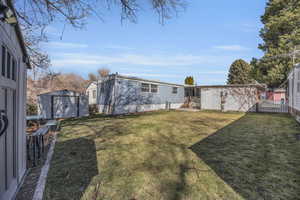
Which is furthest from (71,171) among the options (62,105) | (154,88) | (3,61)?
(154,88)

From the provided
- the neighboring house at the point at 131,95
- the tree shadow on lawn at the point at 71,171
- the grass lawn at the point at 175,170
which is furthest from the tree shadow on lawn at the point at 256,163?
the neighboring house at the point at 131,95

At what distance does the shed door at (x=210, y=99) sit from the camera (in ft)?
52.7

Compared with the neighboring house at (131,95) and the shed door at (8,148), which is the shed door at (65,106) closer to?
the neighboring house at (131,95)

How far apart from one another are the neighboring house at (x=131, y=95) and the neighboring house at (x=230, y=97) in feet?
12.7

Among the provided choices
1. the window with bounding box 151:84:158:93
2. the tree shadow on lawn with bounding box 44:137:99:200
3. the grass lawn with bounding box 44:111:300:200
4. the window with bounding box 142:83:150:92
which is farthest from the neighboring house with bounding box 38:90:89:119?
the tree shadow on lawn with bounding box 44:137:99:200

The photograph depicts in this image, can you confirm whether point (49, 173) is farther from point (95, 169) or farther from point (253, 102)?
point (253, 102)

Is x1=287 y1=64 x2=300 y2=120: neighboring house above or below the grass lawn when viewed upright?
above

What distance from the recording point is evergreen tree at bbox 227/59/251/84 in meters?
30.2

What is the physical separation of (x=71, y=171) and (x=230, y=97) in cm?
1571

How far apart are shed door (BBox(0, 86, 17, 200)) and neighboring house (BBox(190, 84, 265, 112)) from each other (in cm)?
1609

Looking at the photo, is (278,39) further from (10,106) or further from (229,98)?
(10,106)

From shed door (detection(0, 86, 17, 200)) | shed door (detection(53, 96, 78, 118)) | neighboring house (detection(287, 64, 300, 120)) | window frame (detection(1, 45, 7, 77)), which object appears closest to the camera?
window frame (detection(1, 45, 7, 77))

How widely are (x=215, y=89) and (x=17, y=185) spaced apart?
54.2 ft

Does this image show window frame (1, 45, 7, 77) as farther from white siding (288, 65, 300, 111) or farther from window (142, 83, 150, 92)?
window (142, 83, 150, 92)
